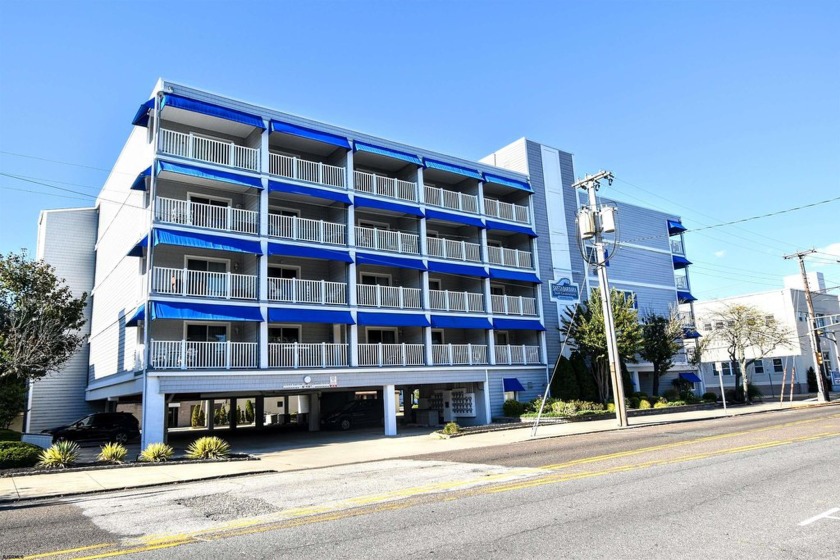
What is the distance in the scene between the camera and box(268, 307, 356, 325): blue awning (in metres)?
23.1

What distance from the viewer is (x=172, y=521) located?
27.5 ft

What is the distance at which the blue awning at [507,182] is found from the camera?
32084 millimetres

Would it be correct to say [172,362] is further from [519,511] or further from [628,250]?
[628,250]

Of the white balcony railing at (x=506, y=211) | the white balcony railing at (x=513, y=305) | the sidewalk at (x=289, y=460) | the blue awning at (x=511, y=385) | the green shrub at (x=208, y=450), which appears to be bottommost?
the sidewalk at (x=289, y=460)

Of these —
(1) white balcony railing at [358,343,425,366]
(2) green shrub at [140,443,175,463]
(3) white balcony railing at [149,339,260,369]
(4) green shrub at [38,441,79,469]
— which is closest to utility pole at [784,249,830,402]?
(1) white balcony railing at [358,343,425,366]

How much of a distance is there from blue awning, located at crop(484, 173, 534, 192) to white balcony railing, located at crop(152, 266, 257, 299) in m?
14.4

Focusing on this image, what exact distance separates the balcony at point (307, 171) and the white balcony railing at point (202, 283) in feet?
16.3

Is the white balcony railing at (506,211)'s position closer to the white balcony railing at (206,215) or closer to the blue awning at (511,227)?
the blue awning at (511,227)

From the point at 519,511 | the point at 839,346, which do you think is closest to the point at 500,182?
the point at 519,511

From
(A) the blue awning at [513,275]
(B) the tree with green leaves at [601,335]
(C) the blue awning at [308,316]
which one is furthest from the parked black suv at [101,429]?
(B) the tree with green leaves at [601,335]

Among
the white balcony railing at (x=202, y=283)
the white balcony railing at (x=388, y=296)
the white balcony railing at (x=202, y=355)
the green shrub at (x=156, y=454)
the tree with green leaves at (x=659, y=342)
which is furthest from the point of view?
the tree with green leaves at (x=659, y=342)

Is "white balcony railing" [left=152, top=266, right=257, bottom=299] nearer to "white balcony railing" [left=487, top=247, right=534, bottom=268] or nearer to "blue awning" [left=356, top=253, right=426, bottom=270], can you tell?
"blue awning" [left=356, top=253, right=426, bottom=270]

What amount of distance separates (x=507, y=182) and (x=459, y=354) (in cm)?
996

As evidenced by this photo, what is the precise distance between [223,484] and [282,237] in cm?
1340
